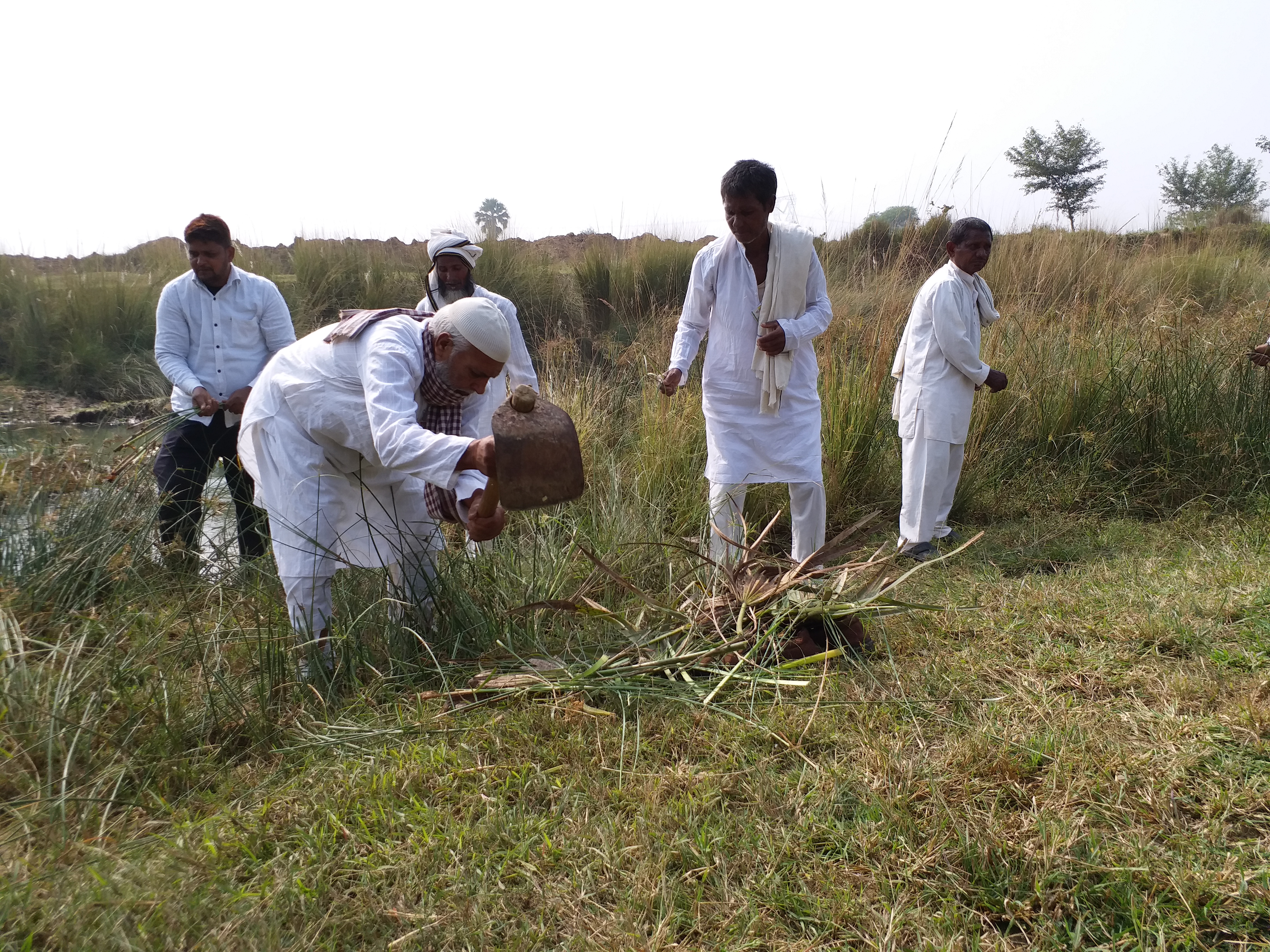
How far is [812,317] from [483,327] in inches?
66.6

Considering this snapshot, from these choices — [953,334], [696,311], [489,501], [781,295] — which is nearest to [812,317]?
[781,295]

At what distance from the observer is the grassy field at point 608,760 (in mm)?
1715

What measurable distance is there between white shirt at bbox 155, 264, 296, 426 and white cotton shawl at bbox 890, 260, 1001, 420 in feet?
9.95

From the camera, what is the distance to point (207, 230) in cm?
397

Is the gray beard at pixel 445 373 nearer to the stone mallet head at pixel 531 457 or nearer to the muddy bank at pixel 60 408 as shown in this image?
the stone mallet head at pixel 531 457

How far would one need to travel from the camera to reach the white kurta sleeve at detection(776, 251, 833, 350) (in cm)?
362

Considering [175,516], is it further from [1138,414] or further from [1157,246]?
[1157,246]

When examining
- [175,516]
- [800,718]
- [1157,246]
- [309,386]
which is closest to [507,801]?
[800,718]

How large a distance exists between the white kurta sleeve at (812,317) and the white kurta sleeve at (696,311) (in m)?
0.39

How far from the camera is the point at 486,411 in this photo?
3711mm

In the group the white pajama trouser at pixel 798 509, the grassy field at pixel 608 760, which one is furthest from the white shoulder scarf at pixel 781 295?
the grassy field at pixel 608 760

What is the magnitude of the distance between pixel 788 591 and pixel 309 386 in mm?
1619

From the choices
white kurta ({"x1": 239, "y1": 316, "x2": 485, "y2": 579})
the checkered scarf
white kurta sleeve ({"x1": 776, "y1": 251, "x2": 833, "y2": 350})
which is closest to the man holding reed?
white kurta ({"x1": 239, "y1": 316, "x2": 485, "y2": 579})

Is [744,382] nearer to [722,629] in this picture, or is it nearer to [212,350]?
[722,629]
